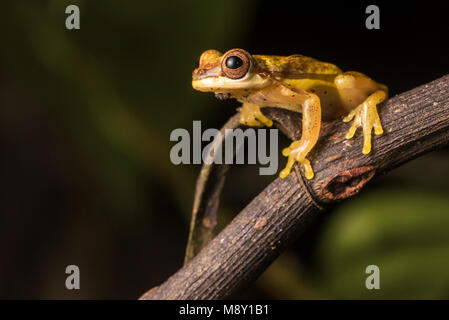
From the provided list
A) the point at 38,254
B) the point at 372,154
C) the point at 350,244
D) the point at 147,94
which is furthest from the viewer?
the point at 38,254

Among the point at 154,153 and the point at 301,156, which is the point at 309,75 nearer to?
the point at 301,156

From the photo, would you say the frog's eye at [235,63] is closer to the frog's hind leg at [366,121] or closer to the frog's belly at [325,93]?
the frog's belly at [325,93]

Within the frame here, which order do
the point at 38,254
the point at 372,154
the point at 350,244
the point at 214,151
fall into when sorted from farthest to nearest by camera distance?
1. the point at 38,254
2. the point at 350,244
3. the point at 214,151
4. the point at 372,154

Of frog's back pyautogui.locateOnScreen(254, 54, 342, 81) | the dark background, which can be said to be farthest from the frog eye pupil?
the dark background

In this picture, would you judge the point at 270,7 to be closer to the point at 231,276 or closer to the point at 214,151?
the point at 214,151

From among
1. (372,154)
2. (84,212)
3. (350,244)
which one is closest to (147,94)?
(84,212)

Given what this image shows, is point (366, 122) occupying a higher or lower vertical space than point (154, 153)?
lower

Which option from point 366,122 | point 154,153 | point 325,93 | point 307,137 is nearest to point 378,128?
point 366,122
